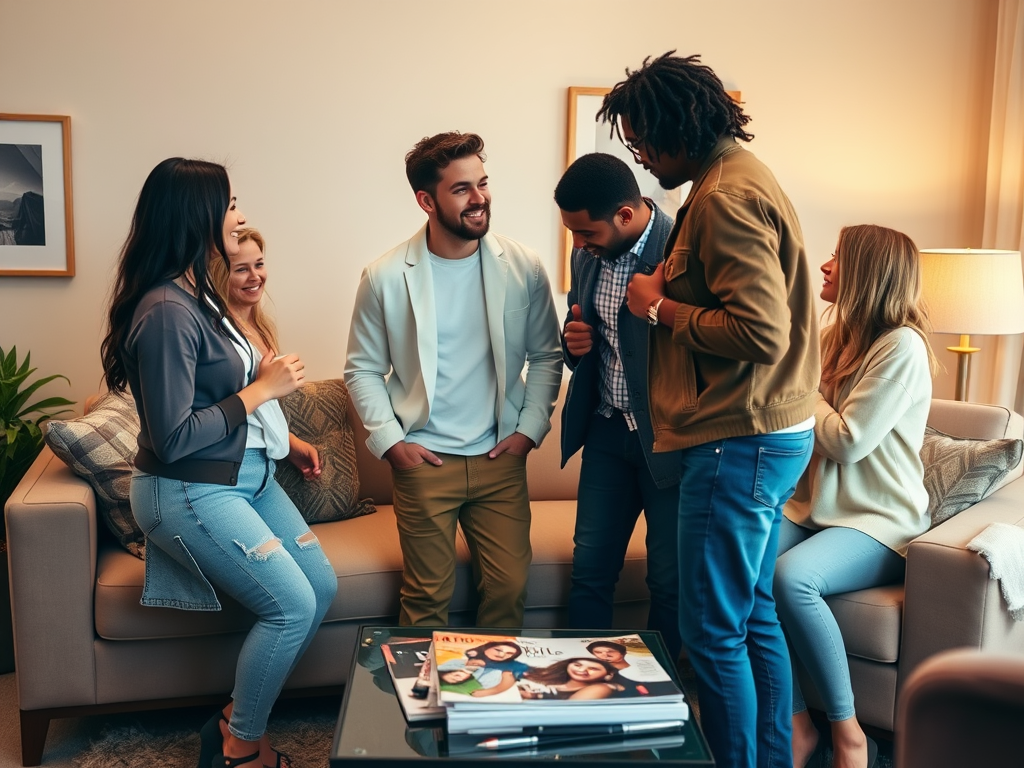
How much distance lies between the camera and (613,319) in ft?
7.36

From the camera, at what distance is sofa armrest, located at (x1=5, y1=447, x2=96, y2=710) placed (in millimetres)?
2287

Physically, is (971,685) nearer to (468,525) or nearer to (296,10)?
(468,525)

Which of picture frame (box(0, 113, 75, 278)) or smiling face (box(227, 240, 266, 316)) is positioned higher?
picture frame (box(0, 113, 75, 278))

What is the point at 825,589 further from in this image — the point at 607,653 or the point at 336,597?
the point at 336,597

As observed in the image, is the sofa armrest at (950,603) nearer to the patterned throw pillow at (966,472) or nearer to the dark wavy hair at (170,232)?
the patterned throw pillow at (966,472)

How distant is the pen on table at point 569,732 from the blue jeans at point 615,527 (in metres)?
0.78

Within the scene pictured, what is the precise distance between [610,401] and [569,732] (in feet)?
3.20

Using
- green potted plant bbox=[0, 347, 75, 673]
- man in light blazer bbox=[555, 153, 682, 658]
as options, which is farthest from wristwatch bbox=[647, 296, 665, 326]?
green potted plant bbox=[0, 347, 75, 673]

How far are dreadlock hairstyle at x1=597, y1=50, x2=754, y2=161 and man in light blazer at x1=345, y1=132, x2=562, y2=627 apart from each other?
0.70 meters

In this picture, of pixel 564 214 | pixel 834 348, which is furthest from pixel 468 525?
pixel 834 348

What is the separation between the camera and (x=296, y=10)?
317cm

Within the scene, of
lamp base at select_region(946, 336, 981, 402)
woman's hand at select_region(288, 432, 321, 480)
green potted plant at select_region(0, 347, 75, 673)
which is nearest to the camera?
woman's hand at select_region(288, 432, 321, 480)

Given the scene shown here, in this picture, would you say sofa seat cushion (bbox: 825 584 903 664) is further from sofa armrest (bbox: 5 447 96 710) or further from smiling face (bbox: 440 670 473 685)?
sofa armrest (bbox: 5 447 96 710)

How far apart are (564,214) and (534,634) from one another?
93 cm
